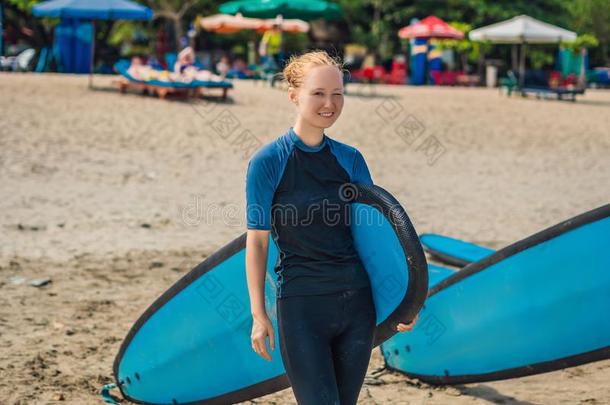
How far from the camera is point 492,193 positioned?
8.77 m

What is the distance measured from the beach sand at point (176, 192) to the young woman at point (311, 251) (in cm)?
83

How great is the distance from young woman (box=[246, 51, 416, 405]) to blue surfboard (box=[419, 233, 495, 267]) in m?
3.16

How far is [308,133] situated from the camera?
222cm

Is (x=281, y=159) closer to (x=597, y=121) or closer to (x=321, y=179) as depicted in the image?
(x=321, y=179)

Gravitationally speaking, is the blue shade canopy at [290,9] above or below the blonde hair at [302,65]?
above

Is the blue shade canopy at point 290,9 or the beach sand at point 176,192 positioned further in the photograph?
the blue shade canopy at point 290,9

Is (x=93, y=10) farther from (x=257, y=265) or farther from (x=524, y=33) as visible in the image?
(x=257, y=265)

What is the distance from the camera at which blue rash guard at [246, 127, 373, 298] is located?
218cm

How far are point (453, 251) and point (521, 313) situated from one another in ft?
6.19

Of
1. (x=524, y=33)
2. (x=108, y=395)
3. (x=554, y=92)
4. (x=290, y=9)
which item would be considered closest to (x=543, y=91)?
(x=554, y=92)

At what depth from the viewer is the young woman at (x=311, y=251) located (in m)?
2.18

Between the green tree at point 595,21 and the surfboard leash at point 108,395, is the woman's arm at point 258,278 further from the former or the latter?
the green tree at point 595,21

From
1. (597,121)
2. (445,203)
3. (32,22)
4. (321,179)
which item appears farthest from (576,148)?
(32,22)

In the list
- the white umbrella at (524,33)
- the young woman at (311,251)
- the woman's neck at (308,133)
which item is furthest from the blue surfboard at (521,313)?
the white umbrella at (524,33)
